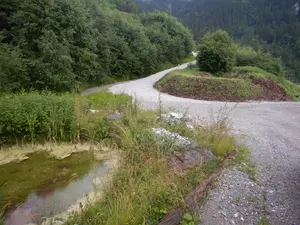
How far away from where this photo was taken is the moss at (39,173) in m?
4.21

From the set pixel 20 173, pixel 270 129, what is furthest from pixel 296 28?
pixel 20 173

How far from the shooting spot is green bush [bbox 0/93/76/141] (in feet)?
18.8

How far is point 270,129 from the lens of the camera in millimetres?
7773

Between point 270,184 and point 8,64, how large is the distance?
9535 millimetres

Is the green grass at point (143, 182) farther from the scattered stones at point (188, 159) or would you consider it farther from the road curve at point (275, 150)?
the road curve at point (275, 150)

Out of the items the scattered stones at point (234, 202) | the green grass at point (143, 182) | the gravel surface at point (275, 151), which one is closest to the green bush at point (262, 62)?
the gravel surface at point (275, 151)

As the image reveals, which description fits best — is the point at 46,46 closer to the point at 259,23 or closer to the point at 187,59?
the point at 187,59

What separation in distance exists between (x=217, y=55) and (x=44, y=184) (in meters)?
15.5

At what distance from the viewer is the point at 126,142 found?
514 cm

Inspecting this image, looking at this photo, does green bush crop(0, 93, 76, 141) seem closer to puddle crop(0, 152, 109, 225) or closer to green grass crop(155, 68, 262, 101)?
puddle crop(0, 152, 109, 225)

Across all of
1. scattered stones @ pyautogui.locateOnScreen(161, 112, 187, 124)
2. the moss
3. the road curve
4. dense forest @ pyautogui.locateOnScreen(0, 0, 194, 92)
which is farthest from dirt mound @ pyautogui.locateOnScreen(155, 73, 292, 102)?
the moss

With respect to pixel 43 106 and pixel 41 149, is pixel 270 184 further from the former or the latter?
pixel 43 106

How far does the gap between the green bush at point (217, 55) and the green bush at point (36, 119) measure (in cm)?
1329

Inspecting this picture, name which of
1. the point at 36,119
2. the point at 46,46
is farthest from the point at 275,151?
the point at 46,46
